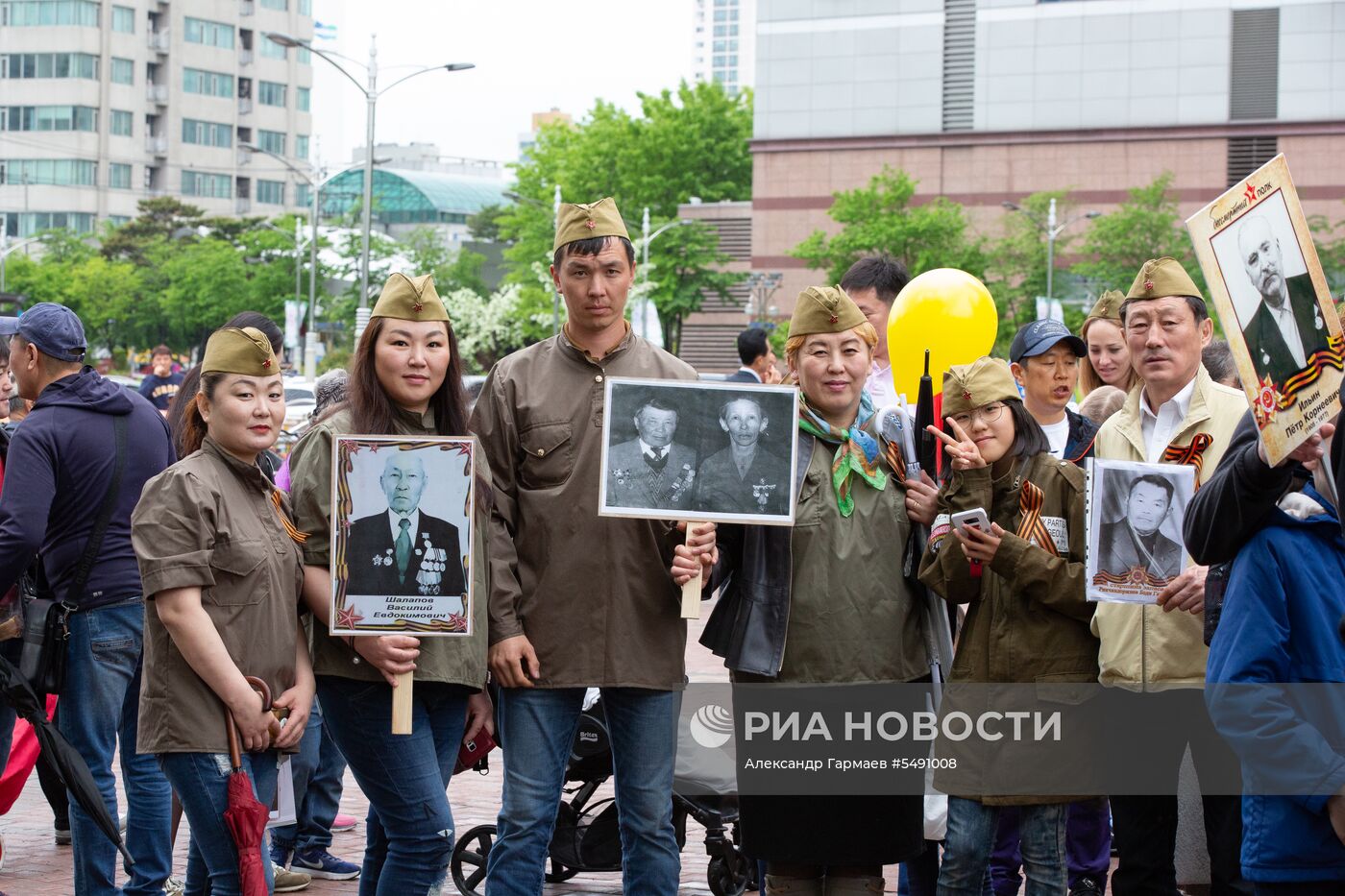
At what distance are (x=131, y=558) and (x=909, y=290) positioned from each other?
322 cm

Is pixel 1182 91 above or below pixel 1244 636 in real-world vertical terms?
above

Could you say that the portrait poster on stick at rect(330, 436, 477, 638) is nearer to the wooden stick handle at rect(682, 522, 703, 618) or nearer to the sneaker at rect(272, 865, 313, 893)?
the wooden stick handle at rect(682, 522, 703, 618)

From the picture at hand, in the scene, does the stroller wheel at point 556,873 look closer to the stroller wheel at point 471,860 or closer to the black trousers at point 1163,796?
the stroller wheel at point 471,860

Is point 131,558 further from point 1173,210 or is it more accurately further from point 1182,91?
point 1182,91

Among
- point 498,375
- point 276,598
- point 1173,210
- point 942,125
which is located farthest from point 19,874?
point 942,125

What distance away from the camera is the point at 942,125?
198ft

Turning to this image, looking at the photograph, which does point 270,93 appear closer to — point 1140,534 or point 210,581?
point 210,581

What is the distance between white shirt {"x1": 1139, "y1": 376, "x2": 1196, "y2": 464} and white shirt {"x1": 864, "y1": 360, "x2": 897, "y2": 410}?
1.35 meters

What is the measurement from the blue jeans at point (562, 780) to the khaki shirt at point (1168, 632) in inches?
56.9

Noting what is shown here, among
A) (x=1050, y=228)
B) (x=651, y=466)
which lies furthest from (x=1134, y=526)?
(x=1050, y=228)

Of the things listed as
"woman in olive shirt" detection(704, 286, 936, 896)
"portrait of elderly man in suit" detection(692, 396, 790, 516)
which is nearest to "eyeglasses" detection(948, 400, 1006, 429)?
"woman in olive shirt" detection(704, 286, 936, 896)

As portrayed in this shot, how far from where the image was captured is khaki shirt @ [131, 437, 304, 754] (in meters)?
4.37

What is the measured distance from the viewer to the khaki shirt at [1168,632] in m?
4.99

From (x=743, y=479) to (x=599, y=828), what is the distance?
8.32 ft
